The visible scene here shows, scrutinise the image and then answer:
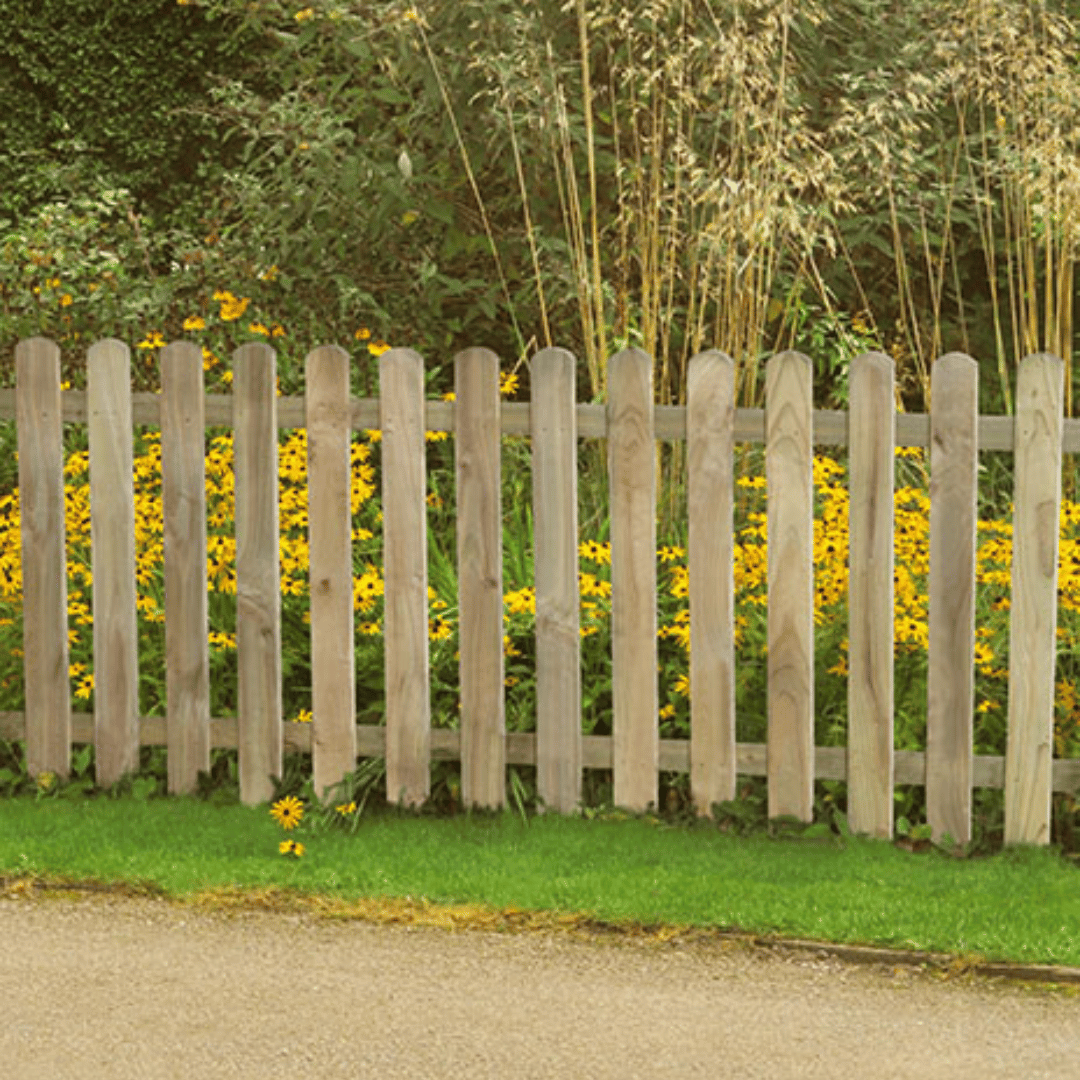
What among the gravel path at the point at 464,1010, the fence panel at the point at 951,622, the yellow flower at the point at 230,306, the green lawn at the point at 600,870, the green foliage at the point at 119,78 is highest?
the green foliage at the point at 119,78

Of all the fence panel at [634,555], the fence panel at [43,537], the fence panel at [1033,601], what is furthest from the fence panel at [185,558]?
the fence panel at [1033,601]

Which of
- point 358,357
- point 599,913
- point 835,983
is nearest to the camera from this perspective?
point 835,983

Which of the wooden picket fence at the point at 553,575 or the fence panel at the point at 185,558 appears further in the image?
the fence panel at the point at 185,558

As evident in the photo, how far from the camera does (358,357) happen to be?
8.06 m

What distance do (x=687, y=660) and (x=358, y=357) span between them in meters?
2.43

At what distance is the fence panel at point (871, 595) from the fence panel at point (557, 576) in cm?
70

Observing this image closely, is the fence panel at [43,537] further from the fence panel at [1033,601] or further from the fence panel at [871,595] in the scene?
the fence panel at [1033,601]

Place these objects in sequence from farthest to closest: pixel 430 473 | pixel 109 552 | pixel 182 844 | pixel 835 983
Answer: pixel 430 473 → pixel 109 552 → pixel 182 844 → pixel 835 983

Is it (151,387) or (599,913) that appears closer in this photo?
(599,913)

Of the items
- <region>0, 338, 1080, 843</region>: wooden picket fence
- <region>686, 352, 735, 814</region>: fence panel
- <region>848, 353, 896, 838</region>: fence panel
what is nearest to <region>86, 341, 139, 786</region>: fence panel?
<region>0, 338, 1080, 843</region>: wooden picket fence

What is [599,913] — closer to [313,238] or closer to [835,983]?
[835,983]

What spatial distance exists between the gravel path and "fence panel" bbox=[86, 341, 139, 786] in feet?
3.02

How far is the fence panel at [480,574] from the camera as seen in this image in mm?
5680

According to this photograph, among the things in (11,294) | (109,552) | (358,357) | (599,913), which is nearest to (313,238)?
(358,357)
